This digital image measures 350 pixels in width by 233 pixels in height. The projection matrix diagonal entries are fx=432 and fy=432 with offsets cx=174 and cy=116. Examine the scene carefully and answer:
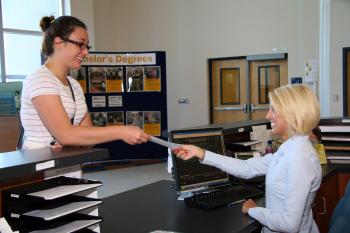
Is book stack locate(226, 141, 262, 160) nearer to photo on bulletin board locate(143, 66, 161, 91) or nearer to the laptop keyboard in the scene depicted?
the laptop keyboard

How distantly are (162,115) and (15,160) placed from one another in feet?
20.5

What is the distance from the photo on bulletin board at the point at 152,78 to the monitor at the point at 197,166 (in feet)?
16.7

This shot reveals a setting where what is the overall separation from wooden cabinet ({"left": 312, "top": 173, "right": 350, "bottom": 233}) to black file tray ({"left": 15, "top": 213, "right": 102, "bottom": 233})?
165 cm

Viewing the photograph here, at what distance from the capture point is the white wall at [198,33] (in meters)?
7.45

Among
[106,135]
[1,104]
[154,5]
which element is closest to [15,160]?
[106,135]

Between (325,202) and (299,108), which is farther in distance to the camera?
(325,202)

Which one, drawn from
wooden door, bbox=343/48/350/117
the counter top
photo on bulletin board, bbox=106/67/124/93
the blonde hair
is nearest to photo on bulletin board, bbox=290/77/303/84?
wooden door, bbox=343/48/350/117

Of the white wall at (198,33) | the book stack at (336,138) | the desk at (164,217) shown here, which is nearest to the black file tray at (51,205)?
the desk at (164,217)

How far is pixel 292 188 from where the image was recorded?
5.39ft

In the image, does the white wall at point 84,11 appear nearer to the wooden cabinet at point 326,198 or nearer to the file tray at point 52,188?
the wooden cabinet at point 326,198

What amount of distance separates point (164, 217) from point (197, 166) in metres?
0.49

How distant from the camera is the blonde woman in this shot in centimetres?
165

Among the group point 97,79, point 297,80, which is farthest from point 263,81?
point 97,79

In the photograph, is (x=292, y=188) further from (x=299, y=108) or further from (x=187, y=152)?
(x=187, y=152)
